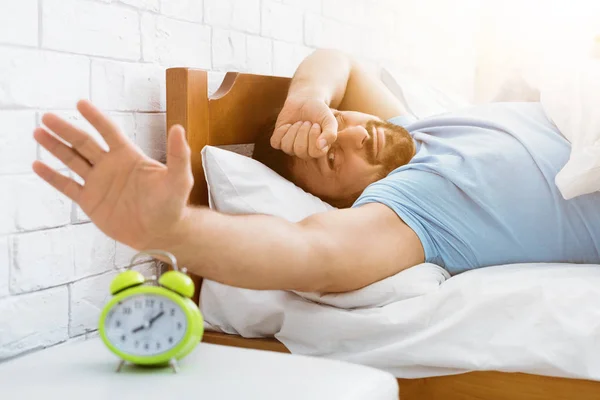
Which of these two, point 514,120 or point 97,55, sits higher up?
point 97,55

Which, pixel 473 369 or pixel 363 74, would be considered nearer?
pixel 473 369

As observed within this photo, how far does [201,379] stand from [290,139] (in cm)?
70

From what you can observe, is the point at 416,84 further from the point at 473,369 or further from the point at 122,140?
the point at 122,140

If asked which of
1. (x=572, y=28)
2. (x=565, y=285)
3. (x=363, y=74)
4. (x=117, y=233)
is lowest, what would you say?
(x=565, y=285)

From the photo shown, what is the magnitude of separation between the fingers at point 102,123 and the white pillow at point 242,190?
1.69ft

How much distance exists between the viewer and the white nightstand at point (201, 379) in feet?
2.56

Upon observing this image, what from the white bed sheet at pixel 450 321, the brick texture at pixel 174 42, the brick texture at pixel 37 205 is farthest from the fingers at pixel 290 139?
the brick texture at pixel 37 205

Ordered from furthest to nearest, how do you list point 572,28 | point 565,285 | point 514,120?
point 572,28 → point 514,120 → point 565,285

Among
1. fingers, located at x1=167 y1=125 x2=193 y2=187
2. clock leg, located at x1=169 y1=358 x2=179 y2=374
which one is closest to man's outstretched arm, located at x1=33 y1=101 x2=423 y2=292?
fingers, located at x1=167 y1=125 x2=193 y2=187

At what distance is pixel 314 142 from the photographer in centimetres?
141

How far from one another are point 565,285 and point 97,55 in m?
0.84

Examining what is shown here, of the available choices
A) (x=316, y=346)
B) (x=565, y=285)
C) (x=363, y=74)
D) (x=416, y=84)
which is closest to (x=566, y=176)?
(x=565, y=285)

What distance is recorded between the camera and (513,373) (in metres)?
1.03

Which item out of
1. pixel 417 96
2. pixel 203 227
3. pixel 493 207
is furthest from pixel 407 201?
pixel 417 96
